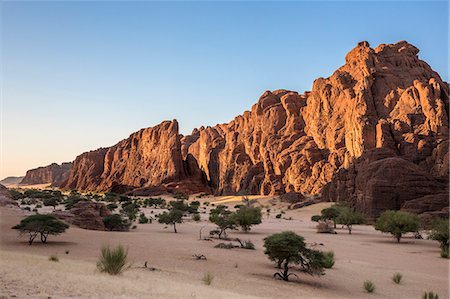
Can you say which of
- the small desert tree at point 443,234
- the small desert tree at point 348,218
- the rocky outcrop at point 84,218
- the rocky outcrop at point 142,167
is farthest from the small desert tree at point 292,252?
the rocky outcrop at point 142,167

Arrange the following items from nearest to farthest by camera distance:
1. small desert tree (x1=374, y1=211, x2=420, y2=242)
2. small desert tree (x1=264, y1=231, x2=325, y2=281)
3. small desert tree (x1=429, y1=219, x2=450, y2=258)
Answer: small desert tree (x1=264, y1=231, x2=325, y2=281)
small desert tree (x1=429, y1=219, x2=450, y2=258)
small desert tree (x1=374, y1=211, x2=420, y2=242)

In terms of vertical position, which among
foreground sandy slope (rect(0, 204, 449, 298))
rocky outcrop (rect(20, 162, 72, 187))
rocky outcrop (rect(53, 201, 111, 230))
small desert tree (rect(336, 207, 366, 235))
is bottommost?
foreground sandy slope (rect(0, 204, 449, 298))

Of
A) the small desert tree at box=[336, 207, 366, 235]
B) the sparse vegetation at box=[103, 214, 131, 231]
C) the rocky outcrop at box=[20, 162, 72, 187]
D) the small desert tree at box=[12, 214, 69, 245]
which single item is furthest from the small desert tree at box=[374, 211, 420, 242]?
the rocky outcrop at box=[20, 162, 72, 187]

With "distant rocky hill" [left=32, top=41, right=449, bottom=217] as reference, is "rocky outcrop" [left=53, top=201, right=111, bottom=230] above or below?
below

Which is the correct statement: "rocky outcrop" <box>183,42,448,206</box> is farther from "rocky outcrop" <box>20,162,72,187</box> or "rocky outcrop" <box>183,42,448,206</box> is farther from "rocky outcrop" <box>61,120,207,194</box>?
"rocky outcrop" <box>20,162,72,187</box>

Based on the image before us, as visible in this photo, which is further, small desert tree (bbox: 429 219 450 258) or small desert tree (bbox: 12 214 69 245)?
small desert tree (bbox: 429 219 450 258)

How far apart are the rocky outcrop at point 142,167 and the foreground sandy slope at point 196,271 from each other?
233ft

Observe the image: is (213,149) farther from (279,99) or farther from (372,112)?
(372,112)

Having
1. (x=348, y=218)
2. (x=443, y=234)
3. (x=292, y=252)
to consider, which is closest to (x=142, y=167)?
(x=348, y=218)

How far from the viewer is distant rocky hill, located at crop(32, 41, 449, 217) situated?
146 ft

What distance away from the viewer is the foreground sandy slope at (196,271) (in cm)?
955

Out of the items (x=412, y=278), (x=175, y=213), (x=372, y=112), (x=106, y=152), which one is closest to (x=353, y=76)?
(x=372, y=112)

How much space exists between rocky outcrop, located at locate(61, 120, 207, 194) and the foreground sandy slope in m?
70.9

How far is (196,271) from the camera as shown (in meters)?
14.8
